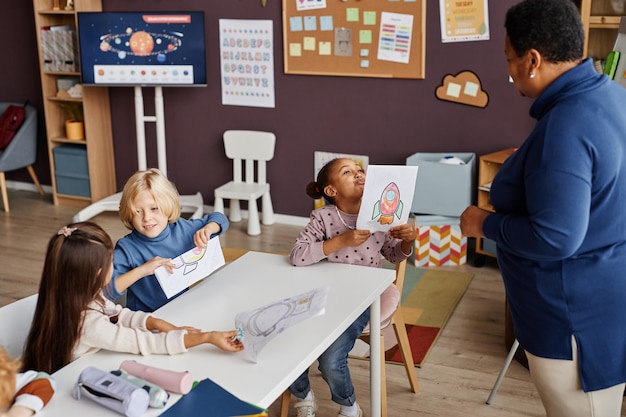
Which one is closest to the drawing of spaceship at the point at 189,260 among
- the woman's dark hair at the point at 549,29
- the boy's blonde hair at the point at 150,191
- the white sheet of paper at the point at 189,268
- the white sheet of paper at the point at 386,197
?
the white sheet of paper at the point at 189,268

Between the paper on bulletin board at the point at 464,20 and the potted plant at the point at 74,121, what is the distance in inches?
110

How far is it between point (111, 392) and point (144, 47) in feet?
12.5

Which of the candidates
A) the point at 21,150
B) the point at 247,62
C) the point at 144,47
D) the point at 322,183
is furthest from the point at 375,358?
the point at 21,150

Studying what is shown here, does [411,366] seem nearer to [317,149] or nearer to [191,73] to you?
[317,149]

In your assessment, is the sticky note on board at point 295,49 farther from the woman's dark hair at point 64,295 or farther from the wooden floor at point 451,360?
the woman's dark hair at point 64,295

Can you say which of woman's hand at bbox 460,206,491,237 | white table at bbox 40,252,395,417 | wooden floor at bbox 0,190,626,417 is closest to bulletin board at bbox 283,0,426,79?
wooden floor at bbox 0,190,626,417

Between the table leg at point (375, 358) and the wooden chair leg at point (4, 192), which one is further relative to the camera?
the wooden chair leg at point (4, 192)

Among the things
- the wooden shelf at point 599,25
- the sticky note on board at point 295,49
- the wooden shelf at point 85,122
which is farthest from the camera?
the wooden shelf at point 85,122

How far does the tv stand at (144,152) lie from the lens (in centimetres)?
521

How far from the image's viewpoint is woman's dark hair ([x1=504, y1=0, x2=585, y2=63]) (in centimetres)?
163

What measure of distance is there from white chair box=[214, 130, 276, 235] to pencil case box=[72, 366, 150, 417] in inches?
134

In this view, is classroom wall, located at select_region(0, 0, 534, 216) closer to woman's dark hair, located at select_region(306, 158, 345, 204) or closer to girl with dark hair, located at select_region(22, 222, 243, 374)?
woman's dark hair, located at select_region(306, 158, 345, 204)

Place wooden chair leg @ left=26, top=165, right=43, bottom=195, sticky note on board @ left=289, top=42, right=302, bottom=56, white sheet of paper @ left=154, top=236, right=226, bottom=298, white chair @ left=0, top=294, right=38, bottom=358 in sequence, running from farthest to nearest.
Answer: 1. wooden chair leg @ left=26, top=165, right=43, bottom=195
2. sticky note on board @ left=289, top=42, right=302, bottom=56
3. white sheet of paper @ left=154, top=236, right=226, bottom=298
4. white chair @ left=0, top=294, right=38, bottom=358

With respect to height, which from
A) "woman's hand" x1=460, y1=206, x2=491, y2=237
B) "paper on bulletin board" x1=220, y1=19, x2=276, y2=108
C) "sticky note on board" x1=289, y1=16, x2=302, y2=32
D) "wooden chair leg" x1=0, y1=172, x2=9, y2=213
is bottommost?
"wooden chair leg" x1=0, y1=172, x2=9, y2=213
